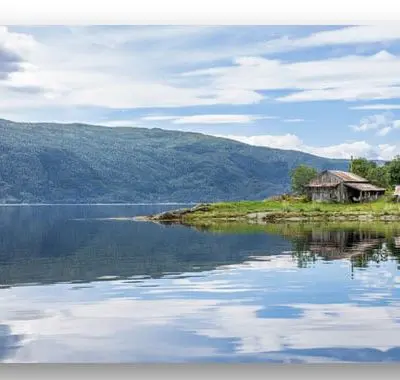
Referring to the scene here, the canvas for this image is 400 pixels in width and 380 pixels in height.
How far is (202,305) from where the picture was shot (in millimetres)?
17922

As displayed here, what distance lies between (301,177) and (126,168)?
13541mm

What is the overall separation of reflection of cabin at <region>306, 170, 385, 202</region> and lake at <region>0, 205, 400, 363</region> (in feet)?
A: 114

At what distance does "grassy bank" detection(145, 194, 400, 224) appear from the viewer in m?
61.6

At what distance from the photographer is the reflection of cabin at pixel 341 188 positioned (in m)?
67.6

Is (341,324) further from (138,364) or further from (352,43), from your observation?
(352,43)

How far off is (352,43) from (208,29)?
117 inches

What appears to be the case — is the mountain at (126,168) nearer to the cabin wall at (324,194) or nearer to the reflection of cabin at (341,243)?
the cabin wall at (324,194)

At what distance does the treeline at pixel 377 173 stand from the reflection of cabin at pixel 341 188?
2.29 feet

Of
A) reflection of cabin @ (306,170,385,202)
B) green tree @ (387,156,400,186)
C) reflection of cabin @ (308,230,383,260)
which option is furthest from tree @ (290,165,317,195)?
reflection of cabin @ (308,230,383,260)

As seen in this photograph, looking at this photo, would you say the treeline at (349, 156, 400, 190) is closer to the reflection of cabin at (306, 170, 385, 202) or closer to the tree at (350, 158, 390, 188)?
the tree at (350, 158, 390, 188)

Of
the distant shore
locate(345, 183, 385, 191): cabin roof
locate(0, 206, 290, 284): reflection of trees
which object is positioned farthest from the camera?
locate(345, 183, 385, 191): cabin roof

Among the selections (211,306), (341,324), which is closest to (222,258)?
(211,306)

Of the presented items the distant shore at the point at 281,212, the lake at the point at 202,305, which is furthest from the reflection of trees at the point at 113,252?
the distant shore at the point at 281,212

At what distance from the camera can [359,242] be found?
119 ft
